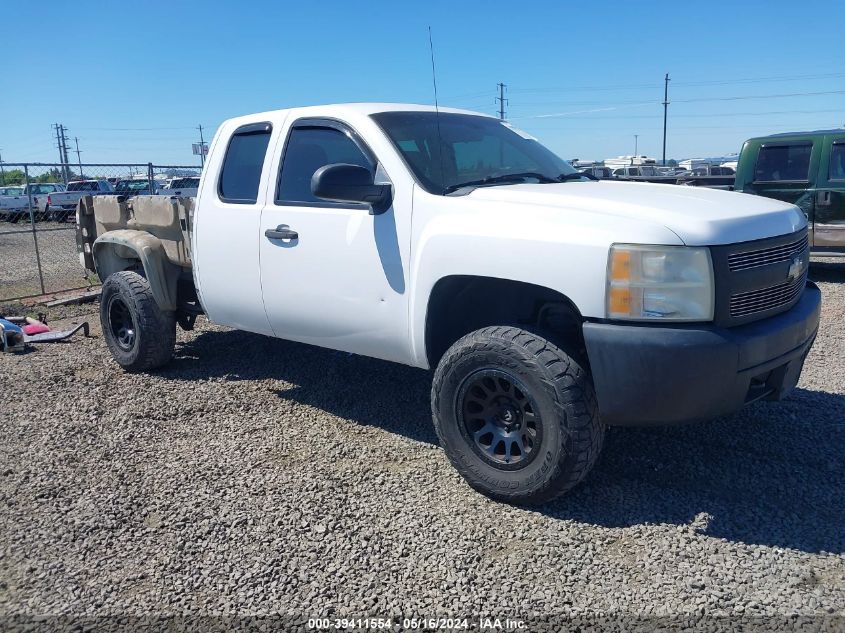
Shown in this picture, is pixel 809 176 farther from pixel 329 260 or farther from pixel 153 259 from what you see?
pixel 153 259

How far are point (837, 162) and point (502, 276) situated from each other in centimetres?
811

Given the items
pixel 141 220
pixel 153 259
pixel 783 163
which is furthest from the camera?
pixel 783 163

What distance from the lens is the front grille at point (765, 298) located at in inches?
126

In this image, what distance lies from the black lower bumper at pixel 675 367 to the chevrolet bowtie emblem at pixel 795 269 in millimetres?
362

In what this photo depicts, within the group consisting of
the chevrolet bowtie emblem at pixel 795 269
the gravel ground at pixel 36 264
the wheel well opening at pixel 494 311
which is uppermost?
the chevrolet bowtie emblem at pixel 795 269

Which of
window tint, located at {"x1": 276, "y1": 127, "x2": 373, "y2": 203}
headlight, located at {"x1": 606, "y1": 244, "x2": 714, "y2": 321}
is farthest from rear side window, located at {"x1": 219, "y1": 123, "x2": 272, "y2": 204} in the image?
headlight, located at {"x1": 606, "y1": 244, "x2": 714, "y2": 321}

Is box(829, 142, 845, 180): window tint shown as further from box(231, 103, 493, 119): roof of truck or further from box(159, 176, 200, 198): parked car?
Answer: box(159, 176, 200, 198): parked car

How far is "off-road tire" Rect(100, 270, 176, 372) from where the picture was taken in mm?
5707

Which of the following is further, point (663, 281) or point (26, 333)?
point (26, 333)

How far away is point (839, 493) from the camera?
3.60 metres

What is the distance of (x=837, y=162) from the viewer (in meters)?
9.52

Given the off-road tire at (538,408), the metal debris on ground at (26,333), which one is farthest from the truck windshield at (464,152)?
the metal debris on ground at (26,333)

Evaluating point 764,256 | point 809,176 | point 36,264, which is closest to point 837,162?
point 809,176

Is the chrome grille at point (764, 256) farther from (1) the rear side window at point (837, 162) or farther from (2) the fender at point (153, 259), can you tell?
(1) the rear side window at point (837, 162)
